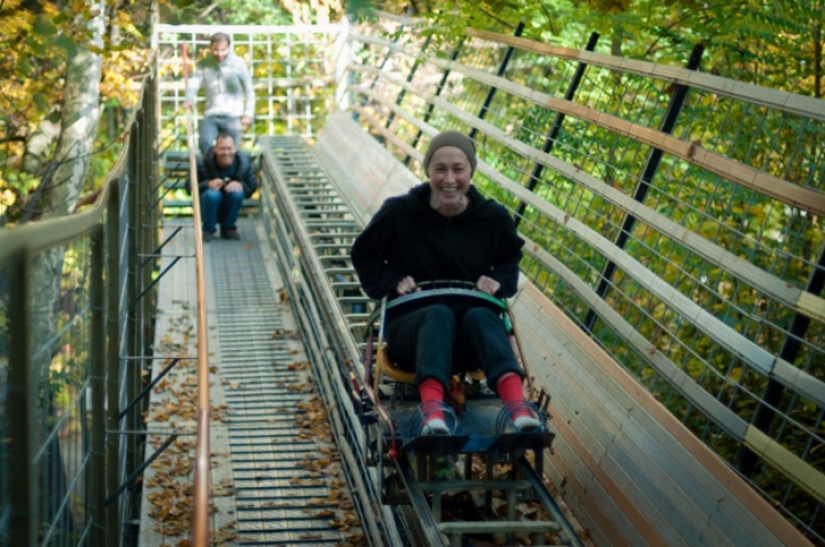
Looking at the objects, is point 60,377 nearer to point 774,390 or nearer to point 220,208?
point 774,390

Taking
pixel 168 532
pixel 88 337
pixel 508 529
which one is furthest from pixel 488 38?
pixel 88 337

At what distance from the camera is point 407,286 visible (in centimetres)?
626

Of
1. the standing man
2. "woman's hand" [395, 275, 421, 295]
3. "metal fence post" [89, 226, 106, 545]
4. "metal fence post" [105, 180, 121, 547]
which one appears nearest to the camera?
"metal fence post" [89, 226, 106, 545]

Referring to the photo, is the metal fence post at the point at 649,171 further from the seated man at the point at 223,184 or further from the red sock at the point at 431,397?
the seated man at the point at 223,184

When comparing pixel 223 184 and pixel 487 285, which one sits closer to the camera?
pixel 487 285

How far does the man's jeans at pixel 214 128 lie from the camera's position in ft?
51.4

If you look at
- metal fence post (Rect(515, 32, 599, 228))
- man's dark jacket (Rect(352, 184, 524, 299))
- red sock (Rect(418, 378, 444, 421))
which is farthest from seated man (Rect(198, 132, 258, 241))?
red sock (Rect(418, 378, 444, 421))

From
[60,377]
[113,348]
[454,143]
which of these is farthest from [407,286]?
[60,377]

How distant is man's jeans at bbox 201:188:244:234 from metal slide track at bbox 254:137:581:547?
1.37 feet

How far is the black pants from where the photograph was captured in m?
5.75

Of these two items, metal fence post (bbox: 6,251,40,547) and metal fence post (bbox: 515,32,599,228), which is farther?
metal fence post (bbox: 515,32,599,228)

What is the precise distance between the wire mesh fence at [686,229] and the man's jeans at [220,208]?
4119mm

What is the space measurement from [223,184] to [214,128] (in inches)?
50.0

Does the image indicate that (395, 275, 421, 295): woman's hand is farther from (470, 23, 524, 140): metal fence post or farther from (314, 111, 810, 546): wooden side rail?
(470, 23, 524, 140): metal fence post
